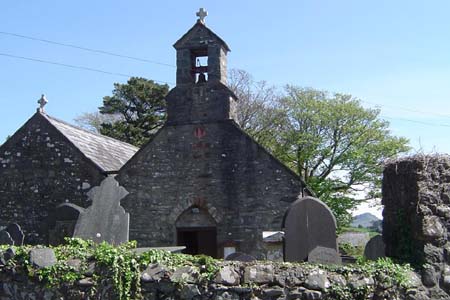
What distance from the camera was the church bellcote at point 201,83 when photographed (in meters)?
17.4

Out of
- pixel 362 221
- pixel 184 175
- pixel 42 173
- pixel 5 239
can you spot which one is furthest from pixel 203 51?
pixel 362 221

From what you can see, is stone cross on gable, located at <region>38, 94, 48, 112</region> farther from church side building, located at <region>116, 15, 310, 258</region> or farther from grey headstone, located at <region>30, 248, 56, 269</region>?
grey headstone, located at <region>30, 248, 56, 269</region>

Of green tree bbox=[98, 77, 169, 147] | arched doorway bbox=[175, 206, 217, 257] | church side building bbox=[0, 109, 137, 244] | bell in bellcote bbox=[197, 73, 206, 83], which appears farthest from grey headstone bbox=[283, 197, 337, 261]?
green tree bbox=[98, 77, 169, 147]

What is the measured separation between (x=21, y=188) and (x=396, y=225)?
44.9ft

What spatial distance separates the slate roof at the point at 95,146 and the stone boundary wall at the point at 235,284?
11.0 m

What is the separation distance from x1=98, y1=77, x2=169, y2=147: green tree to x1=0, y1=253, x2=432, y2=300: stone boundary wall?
33.8m

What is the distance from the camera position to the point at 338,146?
3100 cm

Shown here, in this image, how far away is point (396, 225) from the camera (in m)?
7.96

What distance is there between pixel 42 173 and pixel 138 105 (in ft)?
77.7

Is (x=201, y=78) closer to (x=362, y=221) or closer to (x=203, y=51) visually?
(x=203, y=51)

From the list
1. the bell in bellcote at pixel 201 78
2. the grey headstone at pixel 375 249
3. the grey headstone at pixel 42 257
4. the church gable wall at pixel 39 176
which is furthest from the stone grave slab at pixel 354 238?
the grey headstone at pixel 42 257

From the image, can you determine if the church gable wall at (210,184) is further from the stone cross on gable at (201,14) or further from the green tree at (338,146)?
the green tree at (338,146)

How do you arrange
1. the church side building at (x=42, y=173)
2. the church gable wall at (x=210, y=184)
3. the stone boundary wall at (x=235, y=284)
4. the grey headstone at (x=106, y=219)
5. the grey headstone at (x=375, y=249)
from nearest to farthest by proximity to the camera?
the stone boundary wall at (x=235, y=284) → the grey headstone at (x=375, y=249) → the grey headstone at (x=106, y=219) → the church gable wall at (x=210, y=184) → the church side building at (x=42, y=173)

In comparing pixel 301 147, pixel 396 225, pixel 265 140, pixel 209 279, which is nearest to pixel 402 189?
pixel 396 225
